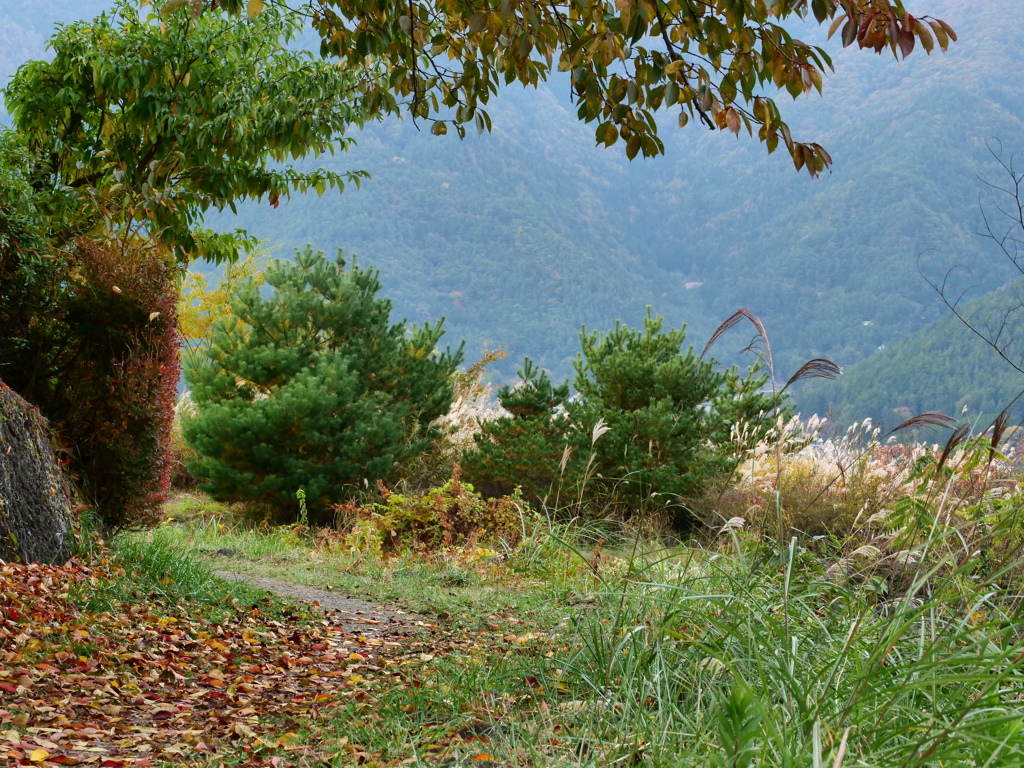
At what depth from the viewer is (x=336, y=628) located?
497 cm

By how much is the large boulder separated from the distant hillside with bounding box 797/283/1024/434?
36.4 m

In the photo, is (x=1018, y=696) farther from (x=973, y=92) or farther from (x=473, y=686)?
(x=973, y=92)

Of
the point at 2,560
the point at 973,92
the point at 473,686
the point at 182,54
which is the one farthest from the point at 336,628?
the point at 973,92

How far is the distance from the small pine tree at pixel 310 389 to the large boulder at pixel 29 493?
193 inches

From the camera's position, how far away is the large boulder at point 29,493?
4422 mm

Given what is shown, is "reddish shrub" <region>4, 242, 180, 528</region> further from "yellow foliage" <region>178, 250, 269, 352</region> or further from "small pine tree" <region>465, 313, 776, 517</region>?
"yellow foliage" <region>178, 250, 269, 352</region>

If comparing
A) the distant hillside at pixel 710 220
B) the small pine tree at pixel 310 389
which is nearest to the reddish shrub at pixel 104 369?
the small pine tree at pixel 310 389

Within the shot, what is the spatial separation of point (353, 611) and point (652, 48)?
3.84m

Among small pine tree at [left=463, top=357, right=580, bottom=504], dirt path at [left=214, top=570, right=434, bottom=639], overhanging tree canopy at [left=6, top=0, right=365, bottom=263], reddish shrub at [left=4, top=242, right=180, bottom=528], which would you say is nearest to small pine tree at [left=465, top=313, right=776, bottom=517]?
small pine tree at [left=463, top=357, right=580, bottom=504]

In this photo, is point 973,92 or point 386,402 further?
point 973,92

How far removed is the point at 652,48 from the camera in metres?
3.99

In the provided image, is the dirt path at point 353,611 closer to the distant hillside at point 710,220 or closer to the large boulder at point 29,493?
the large boulder at point 29,493

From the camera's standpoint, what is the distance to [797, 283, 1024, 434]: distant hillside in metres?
38.4

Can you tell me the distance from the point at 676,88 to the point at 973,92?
105344mm
